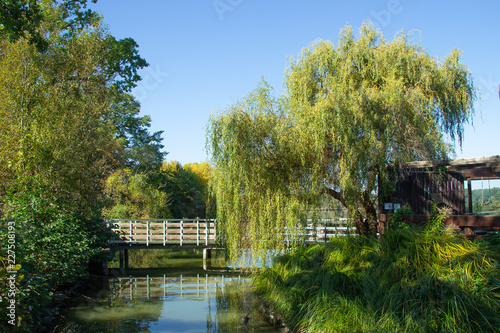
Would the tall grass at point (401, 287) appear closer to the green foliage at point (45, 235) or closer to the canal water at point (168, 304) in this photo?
the canal water at point (168, 304)

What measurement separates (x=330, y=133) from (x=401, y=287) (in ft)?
15.8

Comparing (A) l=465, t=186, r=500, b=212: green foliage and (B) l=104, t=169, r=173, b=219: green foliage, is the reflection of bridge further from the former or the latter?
(B) l=104, t=169, r=173, b=219: green foliage

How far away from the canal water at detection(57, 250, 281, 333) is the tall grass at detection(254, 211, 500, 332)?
3.93 ft

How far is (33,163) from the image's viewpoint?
34.9 feet

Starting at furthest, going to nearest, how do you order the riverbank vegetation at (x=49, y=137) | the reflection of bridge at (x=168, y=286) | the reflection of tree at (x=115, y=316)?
1. the reflection of bridge at (x=168, y=286)
2. the riverbank vegetation at (x=49, y=137)
3. the reflection of tree at (x=115, y=316)

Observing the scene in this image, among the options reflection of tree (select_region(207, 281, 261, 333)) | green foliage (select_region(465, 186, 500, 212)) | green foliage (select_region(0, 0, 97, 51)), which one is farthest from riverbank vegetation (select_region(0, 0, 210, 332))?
green foliage (select_region(465, 186, 500, 212))

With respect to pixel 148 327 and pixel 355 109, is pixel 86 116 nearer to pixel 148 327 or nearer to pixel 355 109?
pixel 148 327

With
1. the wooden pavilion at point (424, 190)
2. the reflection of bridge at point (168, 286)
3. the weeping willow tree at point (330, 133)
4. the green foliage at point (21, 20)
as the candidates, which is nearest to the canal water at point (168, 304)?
the reflection of bridge at point (168, 286)

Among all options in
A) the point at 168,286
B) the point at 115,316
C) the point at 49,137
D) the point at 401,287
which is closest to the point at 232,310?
the point at 115,316

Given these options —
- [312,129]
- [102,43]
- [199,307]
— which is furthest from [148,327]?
[102,43]

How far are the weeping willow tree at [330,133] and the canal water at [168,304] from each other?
1.78 m

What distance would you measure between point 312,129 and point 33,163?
23.0 feet

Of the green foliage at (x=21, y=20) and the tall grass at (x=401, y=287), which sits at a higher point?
the green foliage at (x=21, y=20)

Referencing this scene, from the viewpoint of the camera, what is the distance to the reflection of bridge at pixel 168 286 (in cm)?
1228
